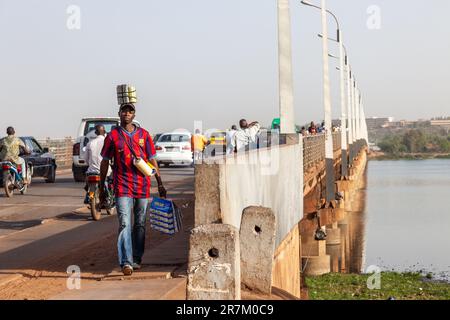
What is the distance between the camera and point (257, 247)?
351 inches

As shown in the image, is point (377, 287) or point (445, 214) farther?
point (445, 214)

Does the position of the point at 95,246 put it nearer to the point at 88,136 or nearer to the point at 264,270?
the point at 264,270

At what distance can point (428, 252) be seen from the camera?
4625cm

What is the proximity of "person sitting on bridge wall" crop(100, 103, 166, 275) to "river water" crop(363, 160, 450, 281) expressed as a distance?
88.8 feet

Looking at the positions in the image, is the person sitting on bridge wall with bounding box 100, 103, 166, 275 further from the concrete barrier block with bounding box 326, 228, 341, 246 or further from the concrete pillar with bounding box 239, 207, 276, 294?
the concrete barrier block with bounding box 326, 228, 341, 246

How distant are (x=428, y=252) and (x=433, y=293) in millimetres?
17632

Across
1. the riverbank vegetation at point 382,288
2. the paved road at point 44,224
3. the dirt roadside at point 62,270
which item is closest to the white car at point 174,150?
the riverbank vegetation at point 382,288

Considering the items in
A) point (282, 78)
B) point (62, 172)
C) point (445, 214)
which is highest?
point (282, 78)

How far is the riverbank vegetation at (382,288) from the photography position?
27.3m

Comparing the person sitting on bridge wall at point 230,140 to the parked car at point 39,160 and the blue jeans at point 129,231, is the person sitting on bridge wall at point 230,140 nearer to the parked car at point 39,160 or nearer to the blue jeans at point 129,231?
the parked car at point 39,160

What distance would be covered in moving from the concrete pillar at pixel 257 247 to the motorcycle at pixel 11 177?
1572cm

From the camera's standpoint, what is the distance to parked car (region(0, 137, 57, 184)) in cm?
2877

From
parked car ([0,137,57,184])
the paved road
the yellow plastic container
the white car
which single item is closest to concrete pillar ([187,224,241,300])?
the yellow plastic container
